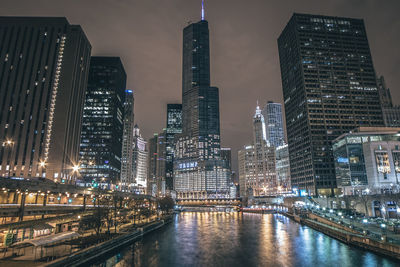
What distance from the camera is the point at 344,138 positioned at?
461ft

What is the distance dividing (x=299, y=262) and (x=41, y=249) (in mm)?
45785

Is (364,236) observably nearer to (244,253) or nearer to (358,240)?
(358,240)

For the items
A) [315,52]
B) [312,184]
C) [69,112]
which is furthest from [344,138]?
[69,112]

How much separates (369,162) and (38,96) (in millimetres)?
177840

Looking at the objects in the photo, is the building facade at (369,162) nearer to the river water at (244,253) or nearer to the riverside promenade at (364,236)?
the riverside promenade at (364,236)

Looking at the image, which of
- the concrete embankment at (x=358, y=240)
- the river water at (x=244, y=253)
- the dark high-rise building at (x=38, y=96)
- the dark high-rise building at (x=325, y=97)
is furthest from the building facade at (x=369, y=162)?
the dark high-rise building at (x=38, y=96)

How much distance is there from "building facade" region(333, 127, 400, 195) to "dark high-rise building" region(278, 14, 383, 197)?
3066 cm

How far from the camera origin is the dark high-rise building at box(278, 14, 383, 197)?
176 m

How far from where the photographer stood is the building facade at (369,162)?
4742 inches

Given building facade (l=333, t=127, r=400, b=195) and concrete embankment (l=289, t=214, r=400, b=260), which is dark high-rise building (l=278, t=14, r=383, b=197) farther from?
concrete embankment (l=289, t=214, r=400, b=260)

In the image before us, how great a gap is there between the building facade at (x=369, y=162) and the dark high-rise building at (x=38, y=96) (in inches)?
6087

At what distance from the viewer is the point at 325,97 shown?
185 m

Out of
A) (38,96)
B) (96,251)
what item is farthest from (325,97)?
(38,96)

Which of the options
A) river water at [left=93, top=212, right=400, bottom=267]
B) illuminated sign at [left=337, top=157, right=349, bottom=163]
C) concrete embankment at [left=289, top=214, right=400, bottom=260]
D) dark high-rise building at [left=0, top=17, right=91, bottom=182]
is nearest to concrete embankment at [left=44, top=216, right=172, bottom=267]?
river water at [left=93, top=212, right=400, bottom=267]
